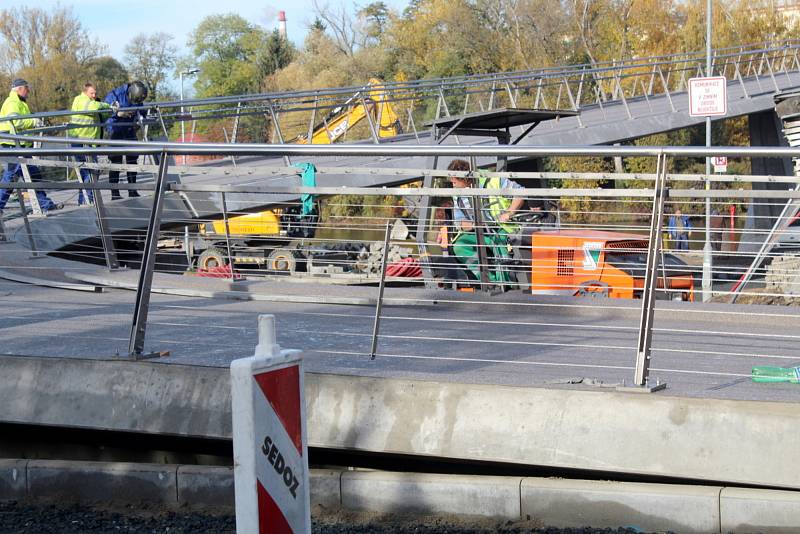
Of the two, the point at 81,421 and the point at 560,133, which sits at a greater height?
the point at 560,133

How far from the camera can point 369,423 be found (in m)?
5.64

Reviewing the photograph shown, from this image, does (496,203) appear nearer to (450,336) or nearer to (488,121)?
(488,121)

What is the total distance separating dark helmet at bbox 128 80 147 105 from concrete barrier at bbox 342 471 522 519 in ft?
46.2

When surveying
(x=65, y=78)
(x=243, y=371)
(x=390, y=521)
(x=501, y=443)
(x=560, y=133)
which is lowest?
(x=390, y=521)

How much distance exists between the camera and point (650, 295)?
535cm

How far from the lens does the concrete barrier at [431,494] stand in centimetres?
530

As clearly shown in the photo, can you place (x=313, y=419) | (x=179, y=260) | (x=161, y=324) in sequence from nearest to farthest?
1. (x=313, y=419)
2. (x=161, y=324)
3. (x=179, y=260)

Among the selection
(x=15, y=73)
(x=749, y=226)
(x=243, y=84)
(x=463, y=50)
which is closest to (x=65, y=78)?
(x=15, y=73)

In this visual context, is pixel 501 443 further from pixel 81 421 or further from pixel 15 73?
pixel 15 73

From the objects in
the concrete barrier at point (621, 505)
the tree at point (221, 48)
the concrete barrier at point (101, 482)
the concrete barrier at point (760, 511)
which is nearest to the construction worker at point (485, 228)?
the concrete barrier at point (101, 482)

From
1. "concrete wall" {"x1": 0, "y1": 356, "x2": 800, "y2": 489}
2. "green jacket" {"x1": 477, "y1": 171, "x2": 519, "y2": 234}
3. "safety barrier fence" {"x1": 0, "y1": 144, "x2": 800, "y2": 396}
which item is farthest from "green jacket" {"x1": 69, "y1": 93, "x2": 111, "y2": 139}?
"concrete wall" {"x1": 0, "y1": 356, "x2": 800, "y2": 489}

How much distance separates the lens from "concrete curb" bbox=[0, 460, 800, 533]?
4.89 m

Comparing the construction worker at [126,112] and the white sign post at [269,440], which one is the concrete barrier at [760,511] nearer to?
the white sign post at [269,440]

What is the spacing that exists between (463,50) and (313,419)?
5574cm
